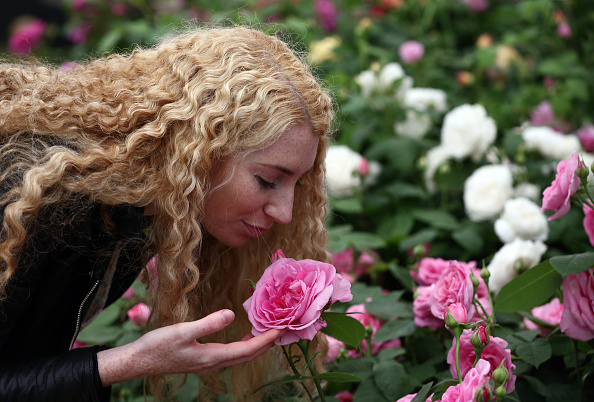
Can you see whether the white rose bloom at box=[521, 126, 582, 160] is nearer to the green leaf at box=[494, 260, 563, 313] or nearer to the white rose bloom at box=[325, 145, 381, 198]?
the white rose bloom at box=[325, 145, 381, 198]

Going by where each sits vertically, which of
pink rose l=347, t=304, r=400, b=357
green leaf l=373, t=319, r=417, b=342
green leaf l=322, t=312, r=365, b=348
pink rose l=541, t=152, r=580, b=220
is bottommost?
pink rose l=347, t=304, r=400, b=357

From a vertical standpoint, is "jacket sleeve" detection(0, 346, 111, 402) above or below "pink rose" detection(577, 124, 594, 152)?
above

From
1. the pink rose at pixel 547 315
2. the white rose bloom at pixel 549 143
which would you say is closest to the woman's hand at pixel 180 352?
the pink rose at pixel 547 315

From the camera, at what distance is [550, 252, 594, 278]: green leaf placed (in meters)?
1.28

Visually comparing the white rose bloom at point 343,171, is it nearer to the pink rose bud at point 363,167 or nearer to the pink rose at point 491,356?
the pink rose bud at point 363,167

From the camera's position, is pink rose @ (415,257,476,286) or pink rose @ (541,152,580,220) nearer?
pink rose @ (541,152,580,220)

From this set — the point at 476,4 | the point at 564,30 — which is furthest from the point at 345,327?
the point at 476,4

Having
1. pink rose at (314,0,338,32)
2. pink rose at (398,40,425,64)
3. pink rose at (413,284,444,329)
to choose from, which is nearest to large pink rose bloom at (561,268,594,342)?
pink rose at (413,284,444,329)

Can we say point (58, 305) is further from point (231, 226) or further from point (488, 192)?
point (488, 192)

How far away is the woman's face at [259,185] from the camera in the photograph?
135 cm

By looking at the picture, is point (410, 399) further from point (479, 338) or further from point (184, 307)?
point (184, 307)

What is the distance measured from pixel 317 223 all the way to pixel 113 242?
49 centimetres

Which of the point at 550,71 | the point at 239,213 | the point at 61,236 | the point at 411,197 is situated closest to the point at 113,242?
the point at 61,236

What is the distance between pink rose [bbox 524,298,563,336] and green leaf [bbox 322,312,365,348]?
512mm
